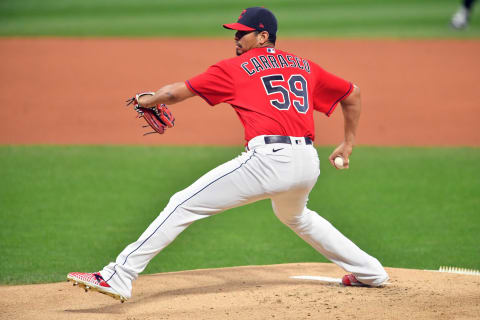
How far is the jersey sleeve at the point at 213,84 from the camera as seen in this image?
4539 millimetres

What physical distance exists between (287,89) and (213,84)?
474 mm

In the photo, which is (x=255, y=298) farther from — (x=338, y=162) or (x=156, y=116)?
(x=156, y=116)

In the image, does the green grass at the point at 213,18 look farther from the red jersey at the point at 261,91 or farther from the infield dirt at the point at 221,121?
the red jersey at the point at 261,91

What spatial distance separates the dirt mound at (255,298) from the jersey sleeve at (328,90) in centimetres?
128

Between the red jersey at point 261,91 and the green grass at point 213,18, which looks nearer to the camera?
the red jersey at point 261,91

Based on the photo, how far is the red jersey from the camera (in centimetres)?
457

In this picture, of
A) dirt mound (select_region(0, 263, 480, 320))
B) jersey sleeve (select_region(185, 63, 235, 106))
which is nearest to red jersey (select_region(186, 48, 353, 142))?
jersey sleeve (select_region(185, 63, 235, 106))

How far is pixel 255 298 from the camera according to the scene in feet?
16.2

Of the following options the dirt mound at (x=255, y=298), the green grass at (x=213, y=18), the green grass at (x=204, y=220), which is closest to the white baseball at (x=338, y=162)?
the dirt mound at (x=255, y=298)

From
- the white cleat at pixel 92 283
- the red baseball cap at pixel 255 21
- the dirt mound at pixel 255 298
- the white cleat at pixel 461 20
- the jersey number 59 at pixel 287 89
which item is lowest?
the dirt mound at pixel 255 298

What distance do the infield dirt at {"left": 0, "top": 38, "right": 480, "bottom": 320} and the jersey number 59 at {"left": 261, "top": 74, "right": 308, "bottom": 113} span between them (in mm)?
1280

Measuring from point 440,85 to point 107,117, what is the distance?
6.16 metres

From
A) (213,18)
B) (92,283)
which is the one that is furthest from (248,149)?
(213,18)

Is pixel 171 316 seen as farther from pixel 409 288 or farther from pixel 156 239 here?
pixel 409 288
